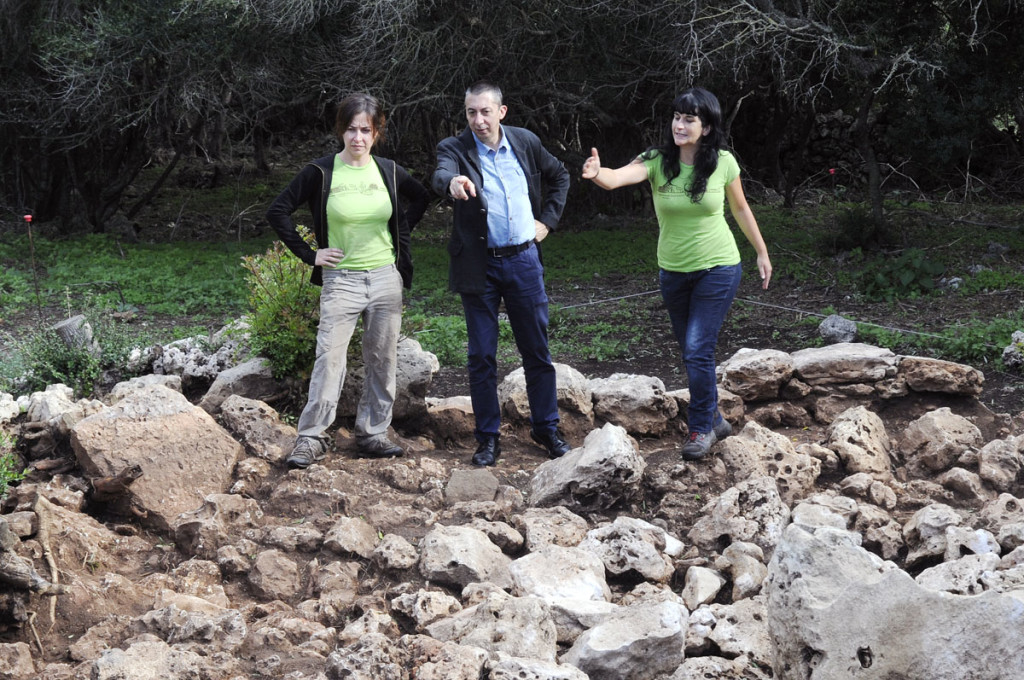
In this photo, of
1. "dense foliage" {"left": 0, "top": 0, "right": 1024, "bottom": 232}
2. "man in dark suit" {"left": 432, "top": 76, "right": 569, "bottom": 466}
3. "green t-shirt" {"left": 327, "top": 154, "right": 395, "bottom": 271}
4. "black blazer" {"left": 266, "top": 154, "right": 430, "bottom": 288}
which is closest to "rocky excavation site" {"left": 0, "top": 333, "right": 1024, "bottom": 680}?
"man in dark suit" {"left": 432, "top": 76, "right": 569, "bottom": 466}

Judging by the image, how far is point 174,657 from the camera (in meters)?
3.63

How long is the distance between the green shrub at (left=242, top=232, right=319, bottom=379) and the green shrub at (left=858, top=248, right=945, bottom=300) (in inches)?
216

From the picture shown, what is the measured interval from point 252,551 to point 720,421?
247 centimetres

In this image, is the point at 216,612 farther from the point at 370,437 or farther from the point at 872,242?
the point at 872,242

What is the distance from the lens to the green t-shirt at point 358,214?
5.26 metres

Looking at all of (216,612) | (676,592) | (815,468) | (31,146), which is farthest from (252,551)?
(31,146)

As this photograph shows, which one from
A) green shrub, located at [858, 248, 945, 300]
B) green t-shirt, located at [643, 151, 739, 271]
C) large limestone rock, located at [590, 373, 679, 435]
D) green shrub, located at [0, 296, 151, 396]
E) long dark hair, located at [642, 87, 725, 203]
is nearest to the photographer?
long dark hair, located at [642, 87, 725, 203]

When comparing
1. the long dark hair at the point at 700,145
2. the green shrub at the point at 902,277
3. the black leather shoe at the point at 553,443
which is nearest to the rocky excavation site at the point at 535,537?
the black leather shoe at the point at 553,443

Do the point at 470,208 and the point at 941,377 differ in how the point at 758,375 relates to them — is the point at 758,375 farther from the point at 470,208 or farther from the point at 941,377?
the point at 470,208

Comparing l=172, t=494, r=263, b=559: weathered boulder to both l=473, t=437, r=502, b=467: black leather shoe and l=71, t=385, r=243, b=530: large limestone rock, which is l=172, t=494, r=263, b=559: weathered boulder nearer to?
l=71, t=385, r=243, b=530: large limestone rock

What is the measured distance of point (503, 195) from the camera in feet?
17.0

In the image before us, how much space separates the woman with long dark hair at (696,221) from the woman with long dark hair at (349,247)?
3.48 ft

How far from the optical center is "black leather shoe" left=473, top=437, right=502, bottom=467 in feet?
18.2

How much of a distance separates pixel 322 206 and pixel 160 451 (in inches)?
55.8
